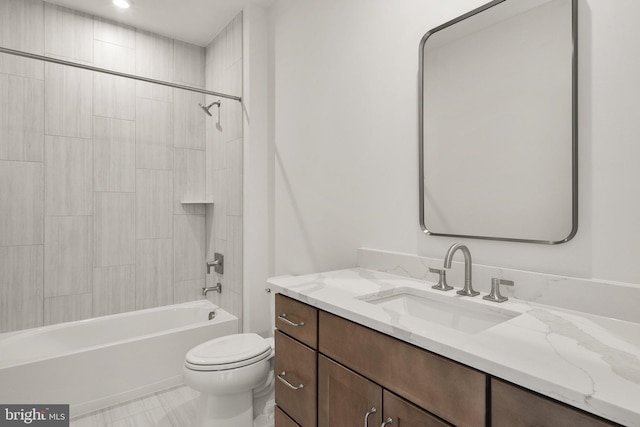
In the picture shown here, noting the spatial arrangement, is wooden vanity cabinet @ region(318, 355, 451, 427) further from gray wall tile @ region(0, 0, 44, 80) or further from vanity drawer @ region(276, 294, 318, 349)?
gray wall tile @ region(0, 0, 44, 80)

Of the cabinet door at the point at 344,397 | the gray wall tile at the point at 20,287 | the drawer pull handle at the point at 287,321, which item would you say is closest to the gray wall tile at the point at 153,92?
the gray wall tile at the point at 20,287

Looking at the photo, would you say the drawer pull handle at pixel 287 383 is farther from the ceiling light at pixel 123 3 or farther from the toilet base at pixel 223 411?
the ceiling light at pixel 123 3

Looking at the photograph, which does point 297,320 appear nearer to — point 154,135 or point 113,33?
point 154,135

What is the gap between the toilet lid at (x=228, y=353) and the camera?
174cm

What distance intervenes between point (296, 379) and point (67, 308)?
2198mm

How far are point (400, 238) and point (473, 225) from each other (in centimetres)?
36

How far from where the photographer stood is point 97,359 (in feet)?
7.13

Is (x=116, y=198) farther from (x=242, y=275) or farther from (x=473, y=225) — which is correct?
(x=473, y=225)

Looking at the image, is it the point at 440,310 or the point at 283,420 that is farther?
the point at 283,420

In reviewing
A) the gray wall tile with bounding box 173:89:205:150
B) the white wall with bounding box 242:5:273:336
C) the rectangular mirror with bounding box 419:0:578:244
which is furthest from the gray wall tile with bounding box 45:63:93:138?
the rectangular mirror with bounding box 419:0:578:244

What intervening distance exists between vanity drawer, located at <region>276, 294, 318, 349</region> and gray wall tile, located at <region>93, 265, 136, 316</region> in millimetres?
1959

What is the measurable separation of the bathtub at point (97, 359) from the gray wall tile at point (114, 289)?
0.28 feet

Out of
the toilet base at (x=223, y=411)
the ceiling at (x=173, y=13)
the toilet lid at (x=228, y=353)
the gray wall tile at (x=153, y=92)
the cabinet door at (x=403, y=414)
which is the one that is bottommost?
the toilet base at (x=223, y=411)

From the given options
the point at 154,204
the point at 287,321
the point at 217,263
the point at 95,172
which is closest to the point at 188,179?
the point at 154,204
